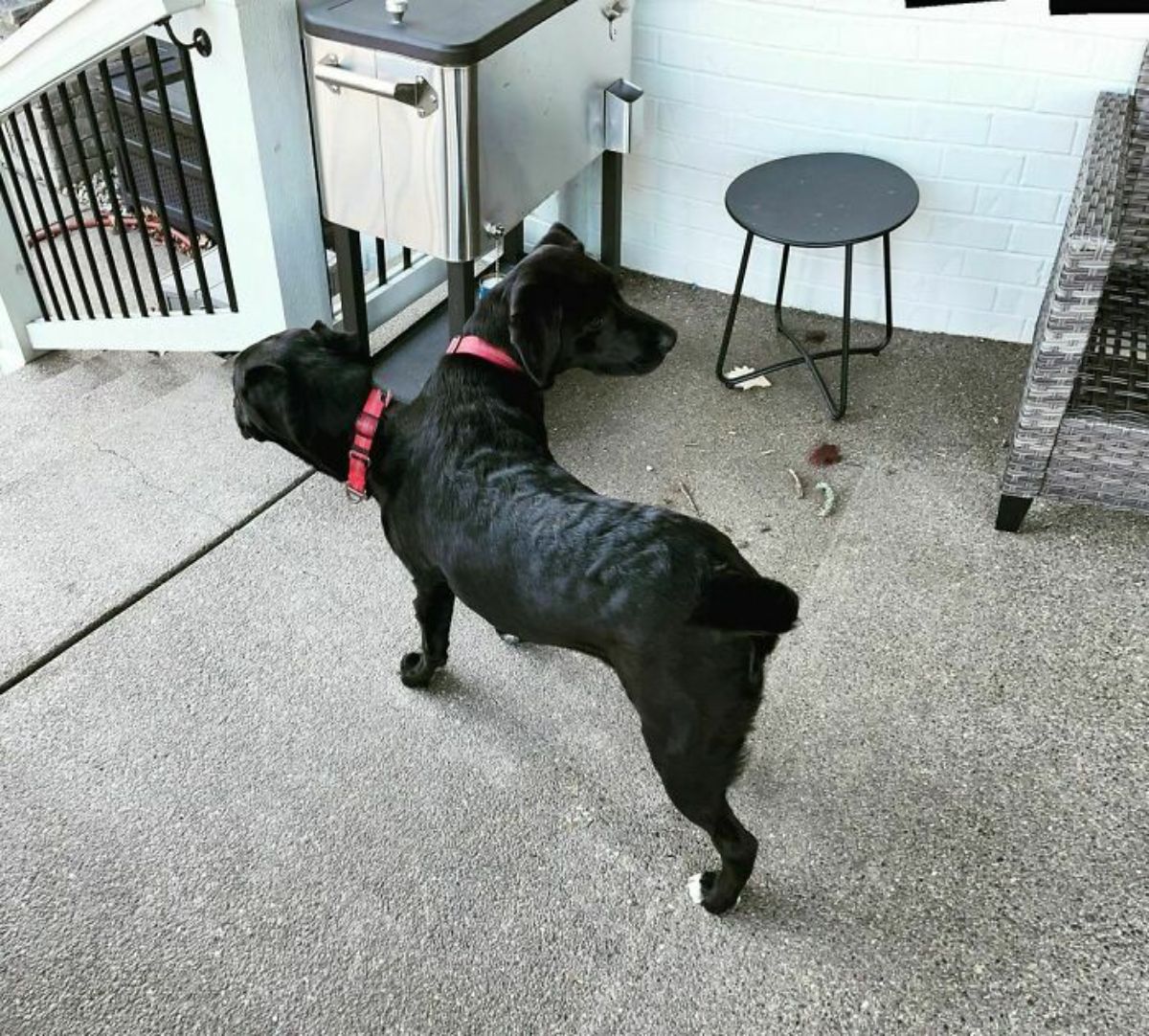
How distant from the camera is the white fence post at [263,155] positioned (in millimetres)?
2365

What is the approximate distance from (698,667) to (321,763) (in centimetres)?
90

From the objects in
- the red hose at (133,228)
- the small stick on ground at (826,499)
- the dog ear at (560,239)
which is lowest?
the red hose at (133,228)

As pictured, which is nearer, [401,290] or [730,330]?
[730,330]

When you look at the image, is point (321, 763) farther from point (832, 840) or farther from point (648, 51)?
point (648, 51)

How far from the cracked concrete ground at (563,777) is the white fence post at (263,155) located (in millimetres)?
438

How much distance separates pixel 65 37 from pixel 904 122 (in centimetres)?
209

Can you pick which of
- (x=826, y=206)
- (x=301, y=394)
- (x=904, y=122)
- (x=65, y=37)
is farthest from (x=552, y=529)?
(x=65, y=37)

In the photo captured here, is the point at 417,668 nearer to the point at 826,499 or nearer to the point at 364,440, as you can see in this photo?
the point at 364,440

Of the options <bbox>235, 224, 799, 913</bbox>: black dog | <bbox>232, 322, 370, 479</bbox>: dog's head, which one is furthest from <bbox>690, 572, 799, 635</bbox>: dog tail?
<bbox>232, 322, 370, 479</bbox>: dog's head

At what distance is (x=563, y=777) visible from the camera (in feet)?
6.50

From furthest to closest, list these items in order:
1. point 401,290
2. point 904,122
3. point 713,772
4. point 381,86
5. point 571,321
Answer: point 401,290 → point 904,122 → point 381,86 → point 571,321 → point 713,772

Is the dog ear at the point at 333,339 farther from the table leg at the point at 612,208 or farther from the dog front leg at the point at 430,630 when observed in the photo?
the table leg at the point at 612,208

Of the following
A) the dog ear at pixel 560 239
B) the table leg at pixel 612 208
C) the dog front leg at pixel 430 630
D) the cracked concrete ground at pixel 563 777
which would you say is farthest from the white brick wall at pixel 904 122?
the dog front leg at pixel 430 630

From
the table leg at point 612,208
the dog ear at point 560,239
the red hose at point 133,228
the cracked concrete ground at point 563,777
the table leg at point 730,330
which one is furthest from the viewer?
the red hose at point 133,228
